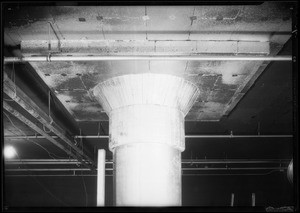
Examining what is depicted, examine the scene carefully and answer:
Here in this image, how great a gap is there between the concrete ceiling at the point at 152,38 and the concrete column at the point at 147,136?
301mm

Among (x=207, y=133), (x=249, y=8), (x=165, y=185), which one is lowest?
(x=165, y=185)

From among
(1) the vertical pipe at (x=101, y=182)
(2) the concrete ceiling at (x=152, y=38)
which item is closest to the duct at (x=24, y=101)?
(2) the concrete ceiling at (x=152, y=38)

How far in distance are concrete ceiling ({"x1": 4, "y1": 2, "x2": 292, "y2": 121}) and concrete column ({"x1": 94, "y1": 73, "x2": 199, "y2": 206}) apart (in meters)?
0.30

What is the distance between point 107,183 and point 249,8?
12.1 meters

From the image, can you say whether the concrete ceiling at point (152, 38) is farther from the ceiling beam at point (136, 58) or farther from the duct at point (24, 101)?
the duct at point (24, 101)

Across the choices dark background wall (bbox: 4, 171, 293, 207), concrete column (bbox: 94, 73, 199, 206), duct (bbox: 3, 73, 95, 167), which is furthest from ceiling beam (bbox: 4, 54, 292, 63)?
dark background wall (bbox: 4, 171, 293, 207)

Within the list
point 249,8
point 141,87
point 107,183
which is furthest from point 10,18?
point 107,183

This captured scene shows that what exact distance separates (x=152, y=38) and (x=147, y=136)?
1.29 metres

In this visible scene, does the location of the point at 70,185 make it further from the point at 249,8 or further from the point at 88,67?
the point at 249,8

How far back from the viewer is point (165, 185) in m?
5.29

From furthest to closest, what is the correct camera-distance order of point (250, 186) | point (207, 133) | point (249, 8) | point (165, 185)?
1. point (250, 186)
2. point (207, 133)
3. point (165, 185)
4. point (249, 8)

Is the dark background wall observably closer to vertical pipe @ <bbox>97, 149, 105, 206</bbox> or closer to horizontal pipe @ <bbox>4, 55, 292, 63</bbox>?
horizontal pipe @ <bbox>4, 55, 292, 63</bbox>

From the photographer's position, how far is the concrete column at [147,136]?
5.27 m

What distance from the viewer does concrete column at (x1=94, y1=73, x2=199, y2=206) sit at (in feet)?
17.3
